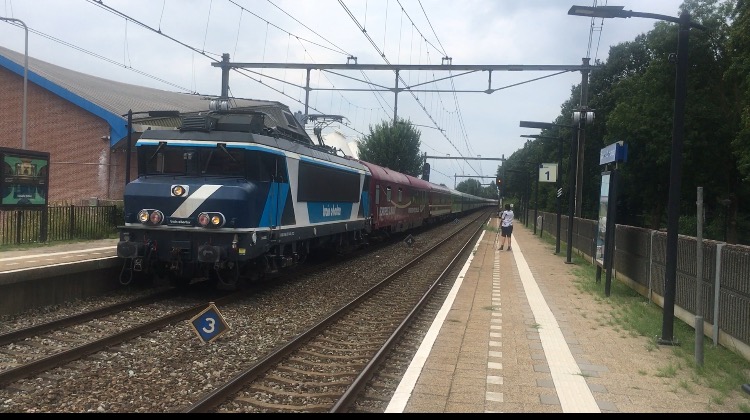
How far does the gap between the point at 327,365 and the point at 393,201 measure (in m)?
19.8

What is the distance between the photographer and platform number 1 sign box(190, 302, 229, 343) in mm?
8125

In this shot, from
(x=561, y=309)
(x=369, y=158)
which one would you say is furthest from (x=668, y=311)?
(x=369, y=158)

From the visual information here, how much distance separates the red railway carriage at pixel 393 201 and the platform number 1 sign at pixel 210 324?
14.3 meters

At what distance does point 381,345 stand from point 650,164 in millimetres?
32955

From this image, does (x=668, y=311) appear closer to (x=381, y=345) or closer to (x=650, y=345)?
(x=650, y=345)

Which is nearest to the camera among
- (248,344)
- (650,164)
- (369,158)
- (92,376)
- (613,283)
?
(92,376)

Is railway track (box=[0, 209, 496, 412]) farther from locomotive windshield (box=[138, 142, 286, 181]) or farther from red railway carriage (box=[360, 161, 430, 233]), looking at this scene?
red railway carriage (box=[360, 161, 430, 233])

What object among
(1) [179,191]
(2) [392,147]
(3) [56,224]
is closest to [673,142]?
(1) [179,191]

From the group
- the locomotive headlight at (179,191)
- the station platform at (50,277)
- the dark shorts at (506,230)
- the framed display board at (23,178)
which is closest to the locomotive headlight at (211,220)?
the locomotive headlight at (179,191)

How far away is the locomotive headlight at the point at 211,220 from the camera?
1117cm

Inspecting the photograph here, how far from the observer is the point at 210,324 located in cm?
822

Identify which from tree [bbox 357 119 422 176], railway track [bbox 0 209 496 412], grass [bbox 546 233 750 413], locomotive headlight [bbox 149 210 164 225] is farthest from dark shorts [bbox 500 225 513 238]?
tree [bbox 357 119 422 176]

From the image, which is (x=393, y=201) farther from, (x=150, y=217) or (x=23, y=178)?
(x=150, y=217)

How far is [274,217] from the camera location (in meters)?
12.5
